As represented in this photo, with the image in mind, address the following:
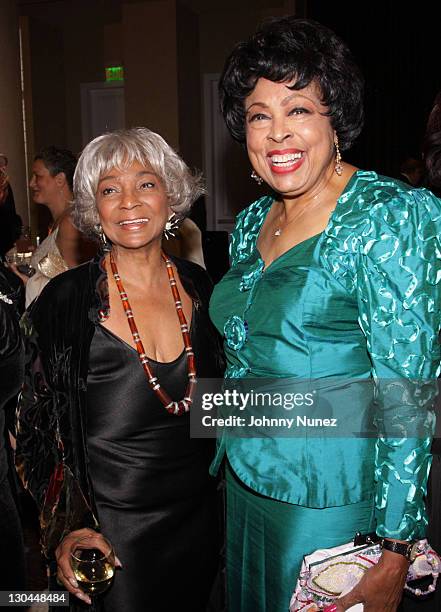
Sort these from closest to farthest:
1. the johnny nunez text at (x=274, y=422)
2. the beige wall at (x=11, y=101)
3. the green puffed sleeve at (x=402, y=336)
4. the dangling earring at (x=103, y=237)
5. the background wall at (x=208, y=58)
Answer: the green puffed sleeve at (x=402, y=336), the johnny nunez text at (x=274, y=422), the dangling earring at (x=103, y=237), the beige wall at (x=11, y=101), the background wall at (x=208, y=58)

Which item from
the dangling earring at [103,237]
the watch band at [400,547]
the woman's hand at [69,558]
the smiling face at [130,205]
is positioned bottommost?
the woman's hand at [69,558]

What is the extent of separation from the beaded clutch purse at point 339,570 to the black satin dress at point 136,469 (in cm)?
50

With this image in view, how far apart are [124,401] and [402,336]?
2.67 ft

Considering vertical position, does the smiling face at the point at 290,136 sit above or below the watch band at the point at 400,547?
above

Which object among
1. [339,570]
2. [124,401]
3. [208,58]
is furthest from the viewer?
[208,58]

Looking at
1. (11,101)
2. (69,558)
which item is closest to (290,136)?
(69,558)

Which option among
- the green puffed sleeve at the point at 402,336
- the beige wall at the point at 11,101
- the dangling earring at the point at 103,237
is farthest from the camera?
the beige wall at the point at 11,101

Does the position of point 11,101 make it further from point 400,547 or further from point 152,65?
point 400,547

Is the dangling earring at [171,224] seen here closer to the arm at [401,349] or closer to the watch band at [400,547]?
the arm at [401,349]

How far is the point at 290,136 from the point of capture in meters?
1.56

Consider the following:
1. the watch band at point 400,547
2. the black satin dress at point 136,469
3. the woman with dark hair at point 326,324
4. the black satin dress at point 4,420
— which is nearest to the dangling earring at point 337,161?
the woman with dark hair at point 326,324

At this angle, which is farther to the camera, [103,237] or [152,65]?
[152,65]

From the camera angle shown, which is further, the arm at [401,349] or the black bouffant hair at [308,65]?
the black bouffant hair at [308,65]

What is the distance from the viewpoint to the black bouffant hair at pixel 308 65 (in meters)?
1.55
